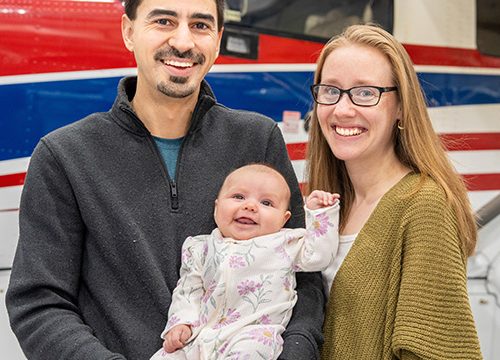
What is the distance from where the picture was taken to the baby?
183cm

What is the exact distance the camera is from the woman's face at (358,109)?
198 centimetres

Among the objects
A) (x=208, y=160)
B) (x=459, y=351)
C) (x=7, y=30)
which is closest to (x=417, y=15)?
(x=7, y=30)

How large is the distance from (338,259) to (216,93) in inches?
73.5

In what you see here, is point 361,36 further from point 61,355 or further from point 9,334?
point 9,334

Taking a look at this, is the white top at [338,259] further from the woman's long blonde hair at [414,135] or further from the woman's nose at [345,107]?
the woman's nose at [345,107]

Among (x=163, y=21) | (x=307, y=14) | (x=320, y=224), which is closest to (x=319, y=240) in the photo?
(x=320, y=224)

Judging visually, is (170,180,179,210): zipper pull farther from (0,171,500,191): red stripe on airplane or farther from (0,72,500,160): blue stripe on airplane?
(0,171,500,191): red stripe on airplane

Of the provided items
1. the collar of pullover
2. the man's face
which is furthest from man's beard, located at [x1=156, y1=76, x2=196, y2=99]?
the collar of pullover

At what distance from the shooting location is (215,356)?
182 centimetres

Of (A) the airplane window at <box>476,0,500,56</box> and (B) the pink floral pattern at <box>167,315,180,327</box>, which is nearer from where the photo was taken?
(B) the pink floral pattern at <box>167,315,180,327</box>

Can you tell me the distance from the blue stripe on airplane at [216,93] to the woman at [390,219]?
133cm

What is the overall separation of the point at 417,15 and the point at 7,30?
223 centimetres

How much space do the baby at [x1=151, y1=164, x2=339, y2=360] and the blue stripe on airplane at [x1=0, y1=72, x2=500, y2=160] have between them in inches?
61.2

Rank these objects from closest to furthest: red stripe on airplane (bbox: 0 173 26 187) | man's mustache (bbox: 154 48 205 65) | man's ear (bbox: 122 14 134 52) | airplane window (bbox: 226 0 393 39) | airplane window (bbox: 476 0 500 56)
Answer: man's mustache (bbox: 154 48 205 65), man's ear (bbox: 122 14 134 52), red stripe on airplane (bbox: 0 173 26 187), airplane window (bbox: 226 0 393 39), airplane window (bbox: 476 0 500 56)
